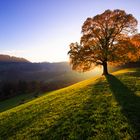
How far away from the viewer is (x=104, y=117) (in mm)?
19828

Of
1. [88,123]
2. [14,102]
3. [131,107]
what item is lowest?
[14,102]

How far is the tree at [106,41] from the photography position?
48.5m

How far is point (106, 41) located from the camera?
1975 inches

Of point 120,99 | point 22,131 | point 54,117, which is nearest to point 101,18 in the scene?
point 120,99

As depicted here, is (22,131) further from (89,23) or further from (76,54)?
(89,23)

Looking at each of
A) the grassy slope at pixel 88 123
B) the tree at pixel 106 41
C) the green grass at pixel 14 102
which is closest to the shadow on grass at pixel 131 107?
the grassy slope at pixel 88 123

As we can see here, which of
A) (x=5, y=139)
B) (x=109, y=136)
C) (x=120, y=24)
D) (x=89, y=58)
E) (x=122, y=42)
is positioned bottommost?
(x=5, y=139)

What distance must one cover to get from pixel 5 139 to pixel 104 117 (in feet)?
32.1

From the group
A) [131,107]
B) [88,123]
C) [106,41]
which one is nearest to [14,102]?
[106,41]

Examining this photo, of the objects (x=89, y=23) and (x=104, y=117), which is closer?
(x=104, y=117)

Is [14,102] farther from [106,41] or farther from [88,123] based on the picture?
[88,123]

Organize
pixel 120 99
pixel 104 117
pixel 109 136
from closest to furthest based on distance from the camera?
pixel 109 136, pixel 104 117, pixel 120 99

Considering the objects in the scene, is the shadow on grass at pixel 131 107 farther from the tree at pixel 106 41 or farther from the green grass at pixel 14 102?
the green grass at pixel 14 102

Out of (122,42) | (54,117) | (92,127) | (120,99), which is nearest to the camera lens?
(92,127)
